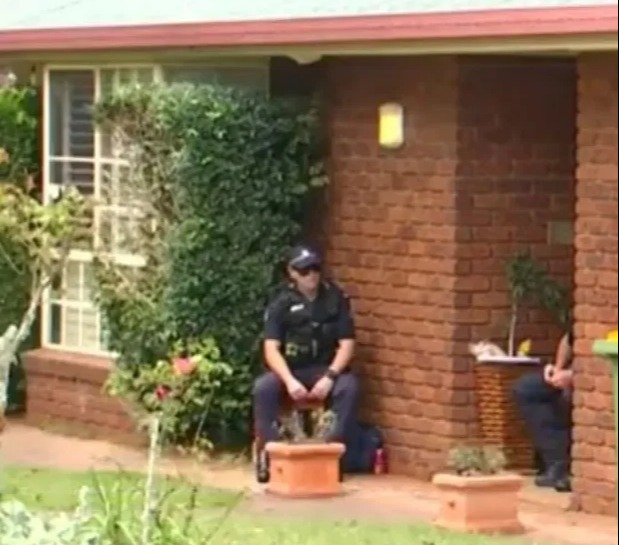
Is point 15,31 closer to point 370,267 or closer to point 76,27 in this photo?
point 76,27

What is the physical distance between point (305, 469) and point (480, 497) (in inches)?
61.6

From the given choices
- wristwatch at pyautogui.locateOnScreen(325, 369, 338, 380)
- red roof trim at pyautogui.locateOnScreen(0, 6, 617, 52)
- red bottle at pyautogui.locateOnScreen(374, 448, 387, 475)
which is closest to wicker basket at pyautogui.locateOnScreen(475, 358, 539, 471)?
red bottle at pyautogui.locateOnScreen(374, 448, 387, 475)

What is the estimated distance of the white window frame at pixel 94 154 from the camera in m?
16.3

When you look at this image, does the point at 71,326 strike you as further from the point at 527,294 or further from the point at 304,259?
the point at 527,294

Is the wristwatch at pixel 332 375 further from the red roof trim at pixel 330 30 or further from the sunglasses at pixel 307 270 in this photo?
the red roof trim at pixel 330 30

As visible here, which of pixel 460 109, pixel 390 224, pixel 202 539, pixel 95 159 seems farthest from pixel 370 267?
pixel 202 539

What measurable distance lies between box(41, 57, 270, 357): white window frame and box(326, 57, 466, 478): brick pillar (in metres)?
0.83

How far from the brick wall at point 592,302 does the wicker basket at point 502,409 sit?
3.25ft

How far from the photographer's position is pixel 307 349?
15.1 meters

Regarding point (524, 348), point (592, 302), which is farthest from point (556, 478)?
point (592, 302)

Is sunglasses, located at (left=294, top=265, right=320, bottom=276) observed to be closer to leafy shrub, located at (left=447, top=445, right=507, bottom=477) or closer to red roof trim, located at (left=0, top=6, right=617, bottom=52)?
red roof trim, located at (left=0, top=6, right=617, bottom=52)

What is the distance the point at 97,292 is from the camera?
641 inches

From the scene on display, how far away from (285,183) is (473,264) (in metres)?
1.46

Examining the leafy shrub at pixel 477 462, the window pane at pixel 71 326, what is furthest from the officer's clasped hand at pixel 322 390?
the window pane at pixel 71 326
